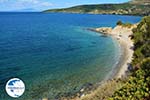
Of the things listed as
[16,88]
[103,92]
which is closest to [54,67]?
[103,92]

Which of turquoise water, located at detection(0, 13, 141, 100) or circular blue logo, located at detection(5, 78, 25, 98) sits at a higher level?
circular blue logo, located at detection(5, 78, 25, 98)

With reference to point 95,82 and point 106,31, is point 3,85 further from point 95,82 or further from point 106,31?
point 106,31

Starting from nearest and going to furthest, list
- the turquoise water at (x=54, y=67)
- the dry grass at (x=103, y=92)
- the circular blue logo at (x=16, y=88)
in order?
the circular blue logo at (x=16, y=88), the dry grass at (x=103, y=92), the turquoise water at (x=54, y=67)

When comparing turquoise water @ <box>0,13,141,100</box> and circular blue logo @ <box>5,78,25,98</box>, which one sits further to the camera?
turquoise water @ <box>0,13,141,100</box>

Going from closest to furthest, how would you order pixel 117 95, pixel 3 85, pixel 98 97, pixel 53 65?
pixel 117 95 → pixel 98 97 → pixel 3 85 → pixel 53 65

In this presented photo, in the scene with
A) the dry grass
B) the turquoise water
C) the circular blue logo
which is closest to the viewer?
the circular blue logo

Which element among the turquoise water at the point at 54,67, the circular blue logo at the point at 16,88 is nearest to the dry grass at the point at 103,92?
the turquoise water at the point at 54,67

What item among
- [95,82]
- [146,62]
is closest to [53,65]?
[95,82]

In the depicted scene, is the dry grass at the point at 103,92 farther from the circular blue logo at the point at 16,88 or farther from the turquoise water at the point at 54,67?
the circular blue logo at the point at 16,88

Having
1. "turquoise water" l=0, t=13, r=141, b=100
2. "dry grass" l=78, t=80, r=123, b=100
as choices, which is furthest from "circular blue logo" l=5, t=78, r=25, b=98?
"turquoise water" l=0, t=13, r=141, b=100

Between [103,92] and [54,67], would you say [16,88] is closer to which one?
[103,92]

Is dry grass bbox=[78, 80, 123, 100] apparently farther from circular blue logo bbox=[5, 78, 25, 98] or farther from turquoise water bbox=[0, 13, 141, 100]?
circular blue logo bbox=[5, 78, 25, 98]

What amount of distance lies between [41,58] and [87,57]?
10.00 m

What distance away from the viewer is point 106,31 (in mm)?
121125
